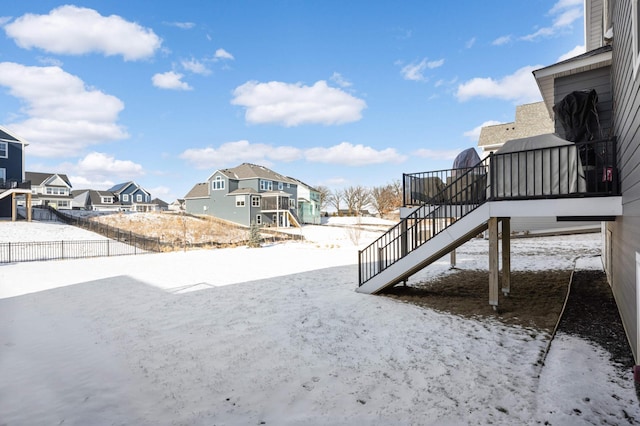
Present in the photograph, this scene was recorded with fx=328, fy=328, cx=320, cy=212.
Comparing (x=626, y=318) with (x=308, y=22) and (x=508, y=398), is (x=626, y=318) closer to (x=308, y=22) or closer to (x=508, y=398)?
(x=508, y=398)

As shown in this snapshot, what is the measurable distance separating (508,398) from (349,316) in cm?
353

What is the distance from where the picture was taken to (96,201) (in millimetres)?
55531

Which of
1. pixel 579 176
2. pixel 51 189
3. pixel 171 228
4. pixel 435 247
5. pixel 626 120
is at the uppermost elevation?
pixel 51 189

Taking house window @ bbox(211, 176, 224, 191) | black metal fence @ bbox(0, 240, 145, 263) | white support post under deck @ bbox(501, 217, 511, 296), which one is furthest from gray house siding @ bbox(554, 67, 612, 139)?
house window @ bbox(211, 176, 224, 191)

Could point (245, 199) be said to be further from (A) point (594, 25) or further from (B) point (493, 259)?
(B) point (493, 259)

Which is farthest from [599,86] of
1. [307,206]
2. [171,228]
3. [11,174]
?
[307,206]

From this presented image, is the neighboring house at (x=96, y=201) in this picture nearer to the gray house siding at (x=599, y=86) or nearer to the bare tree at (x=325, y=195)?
the bare tree at (x=325, y=195)

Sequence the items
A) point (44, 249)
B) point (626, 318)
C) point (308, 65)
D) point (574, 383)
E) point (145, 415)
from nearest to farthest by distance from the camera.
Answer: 1. point (145, 415)
2. point (574, 383)
3. point (626, 318)
4. point (44, 249)
5. point (308, 65)

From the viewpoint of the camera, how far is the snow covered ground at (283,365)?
3.51 meters

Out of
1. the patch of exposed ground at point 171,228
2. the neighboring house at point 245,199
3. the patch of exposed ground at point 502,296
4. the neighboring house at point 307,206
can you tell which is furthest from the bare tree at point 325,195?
the patch of exposed ground at point 502,296

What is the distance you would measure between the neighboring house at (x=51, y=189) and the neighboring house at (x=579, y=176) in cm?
5518

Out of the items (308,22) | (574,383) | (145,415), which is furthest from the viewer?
(308,22)

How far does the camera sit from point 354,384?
163 inches

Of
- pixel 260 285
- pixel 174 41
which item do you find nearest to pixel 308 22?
pixel 174 41
